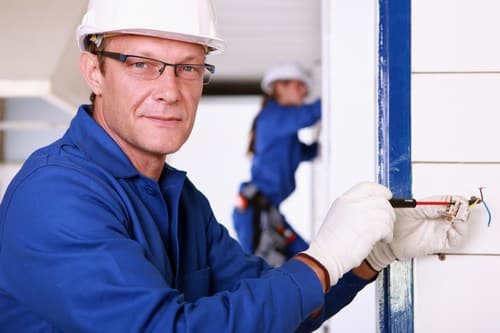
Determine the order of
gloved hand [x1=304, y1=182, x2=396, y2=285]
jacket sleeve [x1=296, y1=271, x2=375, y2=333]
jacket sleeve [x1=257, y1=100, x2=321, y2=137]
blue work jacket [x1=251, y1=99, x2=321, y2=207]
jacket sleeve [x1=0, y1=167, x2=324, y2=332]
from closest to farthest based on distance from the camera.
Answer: jacket sleeve [x1=0, y1=167, x2=324, y2=332], gloved hand [x1=304, y1=182, x2=396, y2=285], jacket sleeve [x1=296, y1=271, x2=375, y2=333], jacket sleeve [x1=257, y1=100, x2=321, y2=137], blue work jacket [x1=251, y1=99, x2=321, y2=207]

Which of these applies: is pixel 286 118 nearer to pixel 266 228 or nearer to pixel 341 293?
pixel 266 228

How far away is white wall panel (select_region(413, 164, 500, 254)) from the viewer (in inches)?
60.2

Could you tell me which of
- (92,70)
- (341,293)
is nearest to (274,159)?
(341,293)

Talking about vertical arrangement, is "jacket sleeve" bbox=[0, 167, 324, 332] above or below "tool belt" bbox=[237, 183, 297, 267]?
above

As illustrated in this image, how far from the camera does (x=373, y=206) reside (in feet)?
4.56

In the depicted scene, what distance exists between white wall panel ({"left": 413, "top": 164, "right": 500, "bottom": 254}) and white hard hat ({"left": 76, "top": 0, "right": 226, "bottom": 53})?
535 mm

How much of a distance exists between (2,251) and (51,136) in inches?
193

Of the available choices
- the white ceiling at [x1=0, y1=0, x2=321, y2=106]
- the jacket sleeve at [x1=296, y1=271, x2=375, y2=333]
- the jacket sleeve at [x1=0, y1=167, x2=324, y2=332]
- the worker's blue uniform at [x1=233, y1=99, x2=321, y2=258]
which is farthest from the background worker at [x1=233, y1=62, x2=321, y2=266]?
the jacket sleeve at [x1=0, y1=167, x2=324, y2=332]

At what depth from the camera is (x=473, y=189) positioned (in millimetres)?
1531

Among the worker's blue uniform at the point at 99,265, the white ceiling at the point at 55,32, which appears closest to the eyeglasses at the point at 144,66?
the worker's blue uniform at the point at 99,265

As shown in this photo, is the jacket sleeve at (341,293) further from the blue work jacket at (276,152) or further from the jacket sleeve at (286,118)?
the blue work jacket at (276,152)

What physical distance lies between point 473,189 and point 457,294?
223mm

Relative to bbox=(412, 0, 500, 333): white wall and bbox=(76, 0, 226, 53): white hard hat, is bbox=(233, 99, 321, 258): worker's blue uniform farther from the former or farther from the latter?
bbox=(76, 0, 226, 53): white hard hat

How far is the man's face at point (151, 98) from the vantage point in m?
1.40
